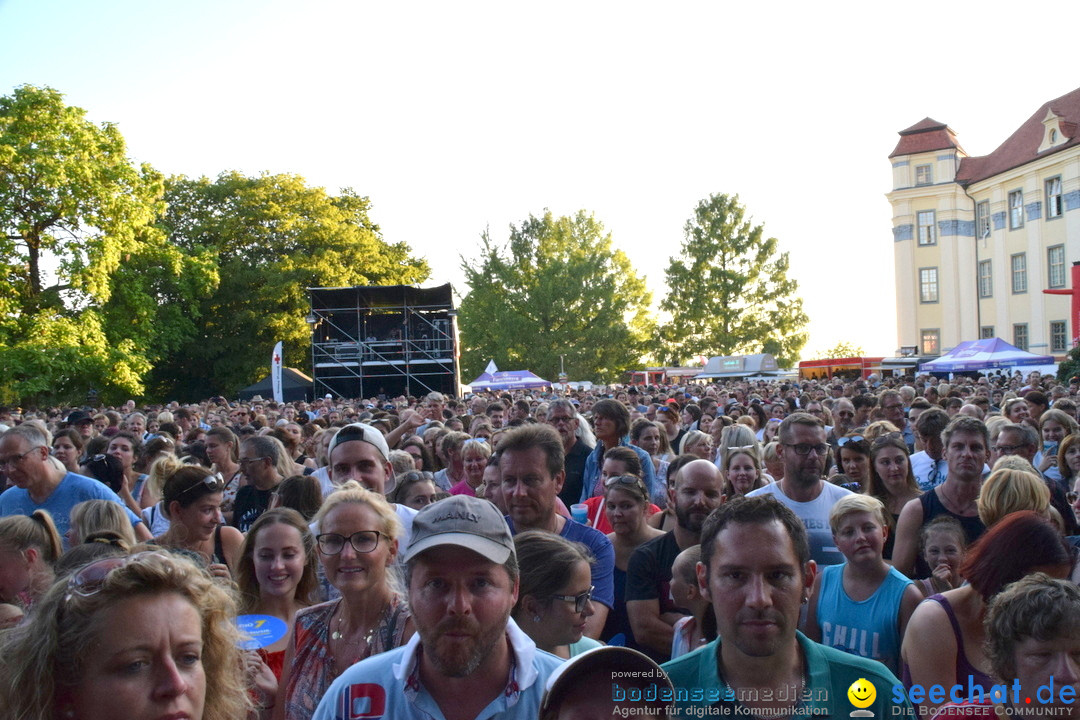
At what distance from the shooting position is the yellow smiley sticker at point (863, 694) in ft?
7.61

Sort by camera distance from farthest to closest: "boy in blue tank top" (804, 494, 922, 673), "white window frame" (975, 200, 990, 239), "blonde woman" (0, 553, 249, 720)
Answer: "white window frame" (975, 200, 990, 239)
"boy in blue tank top" (804, 494, 922, 673)
"blonde woman" (0, 553, 249, 720)

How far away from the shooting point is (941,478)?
6.50 metres

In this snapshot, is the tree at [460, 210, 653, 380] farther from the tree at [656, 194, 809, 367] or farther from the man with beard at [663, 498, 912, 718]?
the man with beard at [663, 498, 912, 718]

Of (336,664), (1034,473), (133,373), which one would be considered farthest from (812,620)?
(133,373)

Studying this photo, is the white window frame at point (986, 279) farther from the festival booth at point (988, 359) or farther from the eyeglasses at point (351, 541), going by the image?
the eyeglasses at point (351, 541)

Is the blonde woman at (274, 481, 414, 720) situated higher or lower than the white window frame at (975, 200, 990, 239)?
lower

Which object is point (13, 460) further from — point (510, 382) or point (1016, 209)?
point (1016, 209)

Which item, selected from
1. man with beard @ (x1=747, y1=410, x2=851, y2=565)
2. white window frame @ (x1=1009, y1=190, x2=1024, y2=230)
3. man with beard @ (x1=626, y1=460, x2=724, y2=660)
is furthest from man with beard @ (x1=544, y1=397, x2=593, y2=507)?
white window frame @ (x1=1009, y1=190, x2=1024, y2=230)

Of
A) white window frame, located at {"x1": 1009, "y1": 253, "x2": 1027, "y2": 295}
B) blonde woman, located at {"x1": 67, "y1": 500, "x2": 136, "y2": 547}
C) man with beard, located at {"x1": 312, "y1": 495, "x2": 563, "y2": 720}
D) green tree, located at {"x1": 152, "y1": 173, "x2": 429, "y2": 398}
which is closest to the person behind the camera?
man with beard, located at {"x1": 312, "y1": 495, "x2": 563, "y2": 720}

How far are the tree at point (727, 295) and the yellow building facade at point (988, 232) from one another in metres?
7.48

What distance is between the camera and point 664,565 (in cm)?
426

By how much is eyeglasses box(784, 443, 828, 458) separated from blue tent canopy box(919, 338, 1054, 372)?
91.4ft

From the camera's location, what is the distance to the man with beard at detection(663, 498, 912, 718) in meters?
2.35

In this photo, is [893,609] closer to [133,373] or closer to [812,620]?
[812,620]
